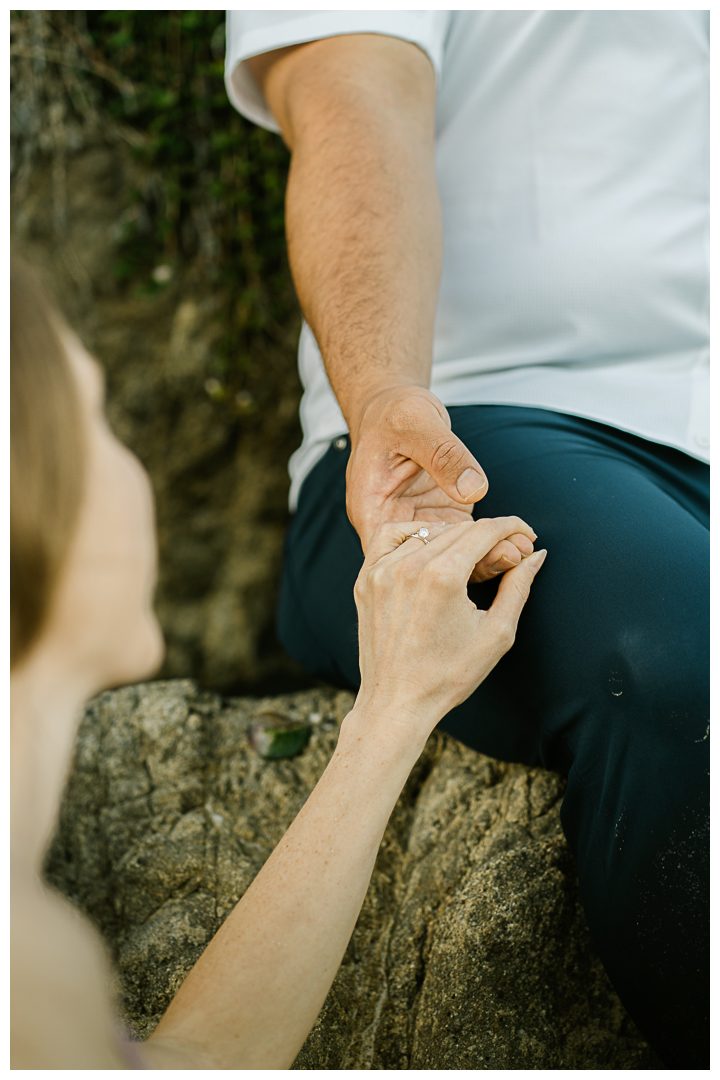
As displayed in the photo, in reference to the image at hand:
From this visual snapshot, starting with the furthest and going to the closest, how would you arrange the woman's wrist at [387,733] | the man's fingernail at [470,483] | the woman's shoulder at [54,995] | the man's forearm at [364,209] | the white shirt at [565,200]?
the white shirt at [565,200]
the man's forearm at [364,209]
the man's fingernail at [470,483]
the woman's wrist at [387,733]
the woman's shoulder at [54,995]

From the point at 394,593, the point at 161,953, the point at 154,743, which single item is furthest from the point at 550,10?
the point at 161,953

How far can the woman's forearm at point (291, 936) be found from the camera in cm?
78

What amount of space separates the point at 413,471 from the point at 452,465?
0.10 m

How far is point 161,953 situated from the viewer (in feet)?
3.92

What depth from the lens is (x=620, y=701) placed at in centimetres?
94

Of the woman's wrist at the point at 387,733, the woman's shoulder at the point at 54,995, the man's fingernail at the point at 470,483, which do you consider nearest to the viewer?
the woman's shoulder at the point at 54,995

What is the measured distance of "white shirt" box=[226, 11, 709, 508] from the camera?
4.43 ft

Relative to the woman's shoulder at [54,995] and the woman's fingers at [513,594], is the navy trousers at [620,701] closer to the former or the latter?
the woman's fingers at [513,594]

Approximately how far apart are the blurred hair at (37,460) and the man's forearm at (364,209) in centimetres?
48

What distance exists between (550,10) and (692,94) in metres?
0.31

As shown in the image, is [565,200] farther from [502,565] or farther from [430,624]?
[430,624]

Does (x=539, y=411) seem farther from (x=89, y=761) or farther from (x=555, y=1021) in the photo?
(x=89, y=761)

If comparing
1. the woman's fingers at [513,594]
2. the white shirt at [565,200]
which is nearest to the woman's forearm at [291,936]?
the woman's fingers at [513,594]

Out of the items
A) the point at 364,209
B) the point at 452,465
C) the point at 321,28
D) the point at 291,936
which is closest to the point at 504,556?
the point at 452,465
